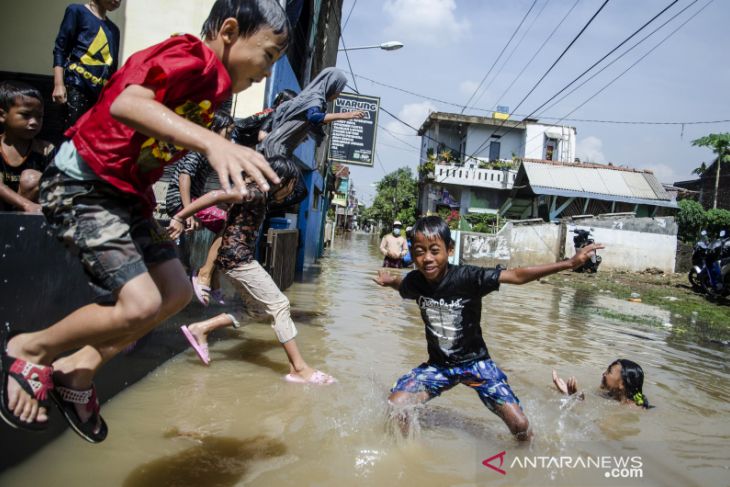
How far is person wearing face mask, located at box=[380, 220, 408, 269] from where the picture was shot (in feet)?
38.9

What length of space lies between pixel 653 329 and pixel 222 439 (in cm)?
728

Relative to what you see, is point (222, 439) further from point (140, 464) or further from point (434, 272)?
point (434, 272)

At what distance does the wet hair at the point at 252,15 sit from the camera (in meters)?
1.89

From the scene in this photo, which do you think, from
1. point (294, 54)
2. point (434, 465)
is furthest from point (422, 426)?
point (294, 54)

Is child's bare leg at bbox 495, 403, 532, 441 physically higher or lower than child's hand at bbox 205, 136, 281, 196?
lower

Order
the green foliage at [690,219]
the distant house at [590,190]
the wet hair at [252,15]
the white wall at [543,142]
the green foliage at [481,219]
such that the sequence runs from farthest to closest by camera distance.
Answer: the white wall at [543,142]
the green foliage at [481,219]
the green foliage at [690,219]
the distant house at [590,190]
the wet hair at [252,15]

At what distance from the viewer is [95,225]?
5.80 feet

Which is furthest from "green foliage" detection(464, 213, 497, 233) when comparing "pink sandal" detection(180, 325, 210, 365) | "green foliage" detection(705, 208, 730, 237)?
"pink sandal" detection(180, 325, 210, 365)

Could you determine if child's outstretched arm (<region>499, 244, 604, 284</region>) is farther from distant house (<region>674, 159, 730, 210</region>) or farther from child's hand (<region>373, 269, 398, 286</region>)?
distant house (<region>674, 159, 730, 210</region>)

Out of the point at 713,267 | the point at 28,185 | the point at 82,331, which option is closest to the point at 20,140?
the point at 28,185

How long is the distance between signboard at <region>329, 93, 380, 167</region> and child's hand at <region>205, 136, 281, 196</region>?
14.9 meters

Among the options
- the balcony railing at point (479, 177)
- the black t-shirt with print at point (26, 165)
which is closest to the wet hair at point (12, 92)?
the black t-shirt with print at point (26, 165)

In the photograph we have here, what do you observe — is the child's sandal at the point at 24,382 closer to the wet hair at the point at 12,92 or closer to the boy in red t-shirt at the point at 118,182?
the boy in red t-shirt at the point at 118,182

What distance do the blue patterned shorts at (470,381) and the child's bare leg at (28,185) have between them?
2660 millimetres
